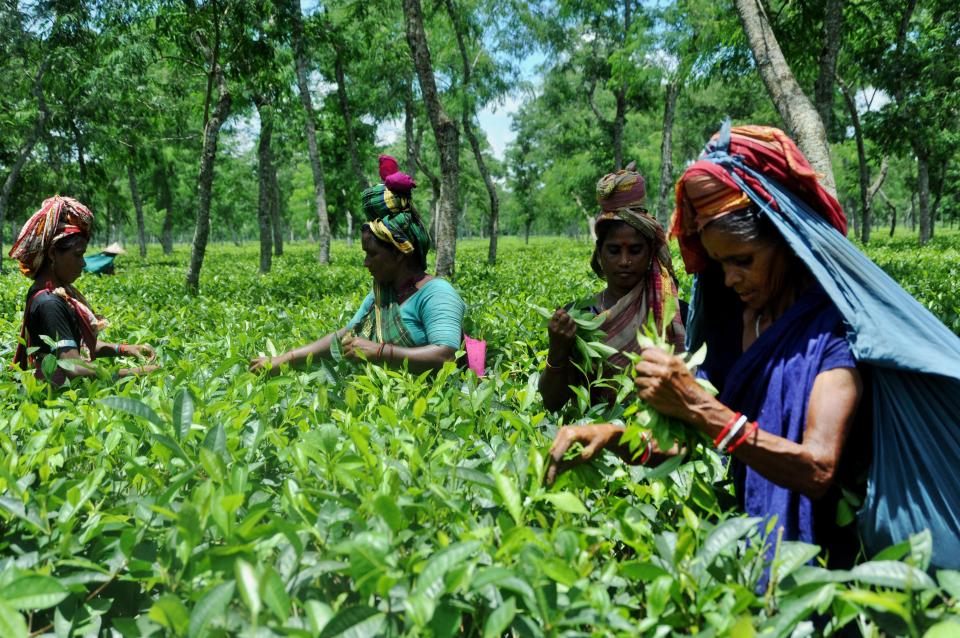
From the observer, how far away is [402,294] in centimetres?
324

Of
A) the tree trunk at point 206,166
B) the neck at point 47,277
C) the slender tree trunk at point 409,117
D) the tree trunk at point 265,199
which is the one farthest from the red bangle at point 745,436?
the slender tree trunk at point 409,117

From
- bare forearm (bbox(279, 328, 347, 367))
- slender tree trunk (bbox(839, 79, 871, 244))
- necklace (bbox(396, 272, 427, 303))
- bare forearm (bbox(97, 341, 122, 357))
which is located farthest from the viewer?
slender tree trunk (bbox(839, 79, 871, 244))

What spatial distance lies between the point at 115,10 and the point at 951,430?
1096 cm

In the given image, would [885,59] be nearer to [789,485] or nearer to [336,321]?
[336,321]

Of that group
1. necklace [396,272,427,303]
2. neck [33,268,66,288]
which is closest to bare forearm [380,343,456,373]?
necklace [396,272,427,303]

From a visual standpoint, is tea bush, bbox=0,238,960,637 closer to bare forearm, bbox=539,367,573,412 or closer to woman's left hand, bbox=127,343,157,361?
bare forearm, bbox=539,367,573,412

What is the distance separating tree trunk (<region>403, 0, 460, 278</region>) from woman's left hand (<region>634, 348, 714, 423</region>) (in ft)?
23.7

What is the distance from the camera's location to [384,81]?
19578mm

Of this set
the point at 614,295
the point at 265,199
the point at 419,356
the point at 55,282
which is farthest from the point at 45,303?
the point at 265,199

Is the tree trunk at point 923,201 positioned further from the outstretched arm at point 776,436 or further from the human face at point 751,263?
the outstretched arm at point 776,436

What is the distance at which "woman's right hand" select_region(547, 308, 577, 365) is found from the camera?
Result: 2.17 m

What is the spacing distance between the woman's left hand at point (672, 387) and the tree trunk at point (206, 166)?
828cm

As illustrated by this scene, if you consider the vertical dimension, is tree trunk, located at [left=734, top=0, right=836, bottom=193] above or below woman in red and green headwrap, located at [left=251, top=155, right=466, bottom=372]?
above

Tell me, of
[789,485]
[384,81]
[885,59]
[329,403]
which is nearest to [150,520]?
[329,403]
